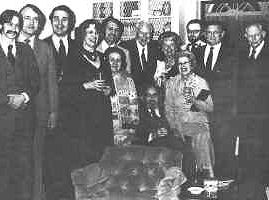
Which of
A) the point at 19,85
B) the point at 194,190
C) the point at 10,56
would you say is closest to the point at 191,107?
the point at 194,190

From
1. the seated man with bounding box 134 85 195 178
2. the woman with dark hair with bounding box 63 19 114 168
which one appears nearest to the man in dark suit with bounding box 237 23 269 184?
the seated man with bounding box 134 85 195 178

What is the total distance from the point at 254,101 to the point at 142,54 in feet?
4.58

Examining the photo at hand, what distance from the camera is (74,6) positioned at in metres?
5.92

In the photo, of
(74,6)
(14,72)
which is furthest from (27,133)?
(74,6)

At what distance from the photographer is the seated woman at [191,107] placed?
5.79 metres

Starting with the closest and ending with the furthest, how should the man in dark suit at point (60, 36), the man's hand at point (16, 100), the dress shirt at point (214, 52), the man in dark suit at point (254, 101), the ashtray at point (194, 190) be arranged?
the man in dark suit at point (254, 101), the dress shirt at point (214, 52), the ashtray at point (194, 190), the man in dark suit at point (60, 36), the man's hand at point (16, 100)

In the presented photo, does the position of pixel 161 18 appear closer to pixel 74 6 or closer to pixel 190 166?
pixel 74 6

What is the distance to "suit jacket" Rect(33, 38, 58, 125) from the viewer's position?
19.7 feet

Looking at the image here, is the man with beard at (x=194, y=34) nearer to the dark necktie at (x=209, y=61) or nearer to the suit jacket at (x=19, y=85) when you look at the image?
the dark necktie at (x=209, y=61)

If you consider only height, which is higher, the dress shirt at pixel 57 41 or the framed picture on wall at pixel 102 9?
the framed picture on wall at pixel 102 9

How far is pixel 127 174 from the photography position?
583 centimetres

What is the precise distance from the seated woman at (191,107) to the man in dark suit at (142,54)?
27cm

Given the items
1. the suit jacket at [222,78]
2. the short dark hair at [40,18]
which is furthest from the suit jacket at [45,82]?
the suit jacket at [222,78]

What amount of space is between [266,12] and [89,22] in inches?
79.3
